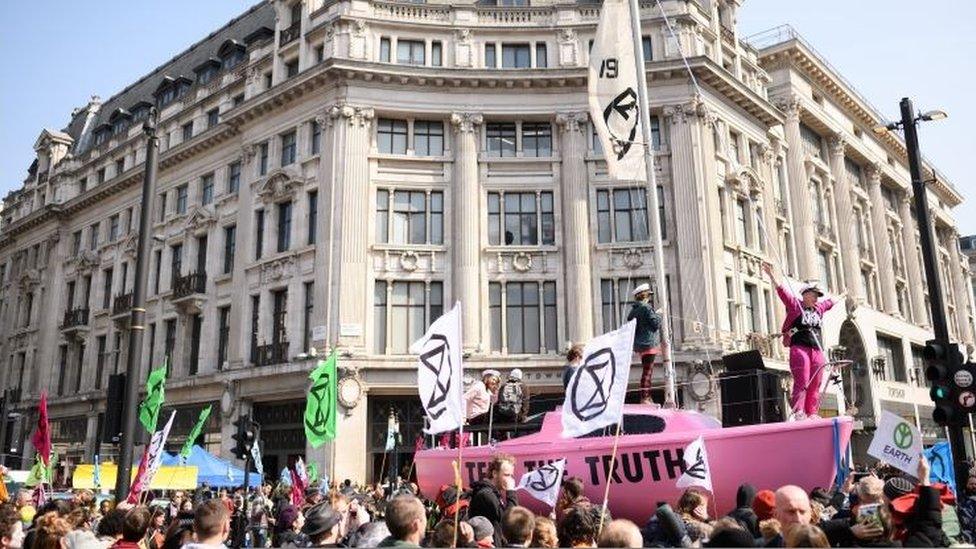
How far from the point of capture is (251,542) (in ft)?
50.3

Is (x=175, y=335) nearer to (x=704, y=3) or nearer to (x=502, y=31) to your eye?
(x=502, y=31)

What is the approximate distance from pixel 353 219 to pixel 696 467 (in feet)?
75.0

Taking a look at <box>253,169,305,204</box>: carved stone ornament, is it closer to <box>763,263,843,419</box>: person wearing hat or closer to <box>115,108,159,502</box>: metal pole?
<box>115,108,159,502</box>: metal pole

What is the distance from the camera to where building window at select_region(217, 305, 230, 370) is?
113ft

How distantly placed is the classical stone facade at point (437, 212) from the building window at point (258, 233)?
0.07 metres

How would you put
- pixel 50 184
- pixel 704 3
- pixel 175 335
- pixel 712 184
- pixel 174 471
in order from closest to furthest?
pixel 174 471
pixel 712 184
pixel 704 3
pixel 175 335
pixel 50 184

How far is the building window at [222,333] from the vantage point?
113 ft

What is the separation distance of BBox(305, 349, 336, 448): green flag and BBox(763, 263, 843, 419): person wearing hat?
349 inches

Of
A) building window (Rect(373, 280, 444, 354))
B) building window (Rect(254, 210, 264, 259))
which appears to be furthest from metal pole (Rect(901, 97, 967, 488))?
building window (Rect(254, 210, 264, 259))

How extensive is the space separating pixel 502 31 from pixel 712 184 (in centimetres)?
1091

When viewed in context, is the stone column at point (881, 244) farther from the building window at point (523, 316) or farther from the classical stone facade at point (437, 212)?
the building window at point (523, 316)

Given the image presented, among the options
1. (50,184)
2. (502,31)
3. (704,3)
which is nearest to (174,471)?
(502,31)

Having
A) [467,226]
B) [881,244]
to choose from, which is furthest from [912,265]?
[467,226]

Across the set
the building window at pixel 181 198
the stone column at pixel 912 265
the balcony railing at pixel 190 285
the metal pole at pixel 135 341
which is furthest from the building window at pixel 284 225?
the stone column at pixel 912 265
